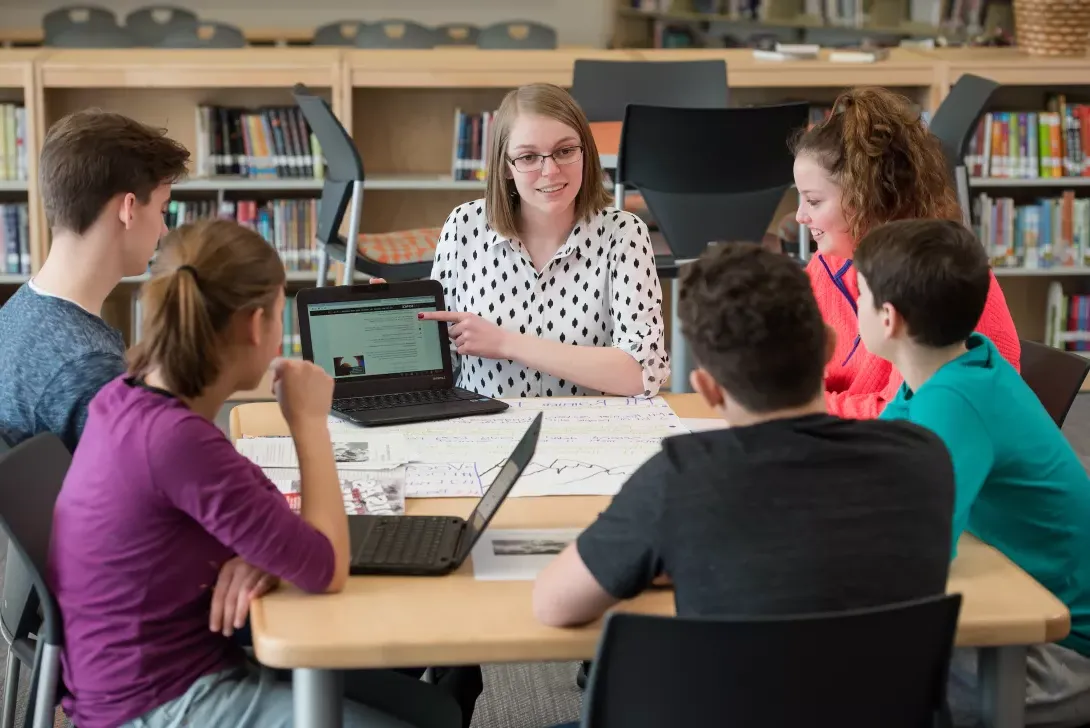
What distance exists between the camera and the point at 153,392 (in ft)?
4.81

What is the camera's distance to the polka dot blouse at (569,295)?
7.98 feet

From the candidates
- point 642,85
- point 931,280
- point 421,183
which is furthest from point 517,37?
point 931,280

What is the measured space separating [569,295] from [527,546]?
3.08 feet

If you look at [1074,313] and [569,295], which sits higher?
[569,295]

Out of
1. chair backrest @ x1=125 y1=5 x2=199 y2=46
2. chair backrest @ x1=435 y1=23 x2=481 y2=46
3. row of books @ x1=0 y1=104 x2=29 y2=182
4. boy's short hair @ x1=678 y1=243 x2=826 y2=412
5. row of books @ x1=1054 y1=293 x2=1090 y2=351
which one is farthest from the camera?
chair backrest @ x1=435 y1=23 x2=481 y2=46

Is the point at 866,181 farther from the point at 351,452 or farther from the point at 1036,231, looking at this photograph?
the point at 1036,231

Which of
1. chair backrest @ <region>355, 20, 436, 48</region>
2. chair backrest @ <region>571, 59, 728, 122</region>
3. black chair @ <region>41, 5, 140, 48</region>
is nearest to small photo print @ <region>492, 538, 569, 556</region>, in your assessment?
chair backrest @ <region>571, 59, 728, 122</region>

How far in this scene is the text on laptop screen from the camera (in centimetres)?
215

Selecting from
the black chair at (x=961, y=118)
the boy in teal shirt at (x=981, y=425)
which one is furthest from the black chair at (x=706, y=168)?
the boy in teal shirt at (x=981, y=425)

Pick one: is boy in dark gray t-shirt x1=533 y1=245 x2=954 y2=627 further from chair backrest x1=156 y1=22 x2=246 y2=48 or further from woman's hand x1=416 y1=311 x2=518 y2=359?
chair backrest x1=156 y1=22 x2=246 y2=48

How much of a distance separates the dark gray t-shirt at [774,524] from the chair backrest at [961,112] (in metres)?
2.91

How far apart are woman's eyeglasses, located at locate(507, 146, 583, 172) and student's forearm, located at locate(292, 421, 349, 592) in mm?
916

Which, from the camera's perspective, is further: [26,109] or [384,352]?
[26,109]

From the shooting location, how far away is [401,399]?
7.19 ft
